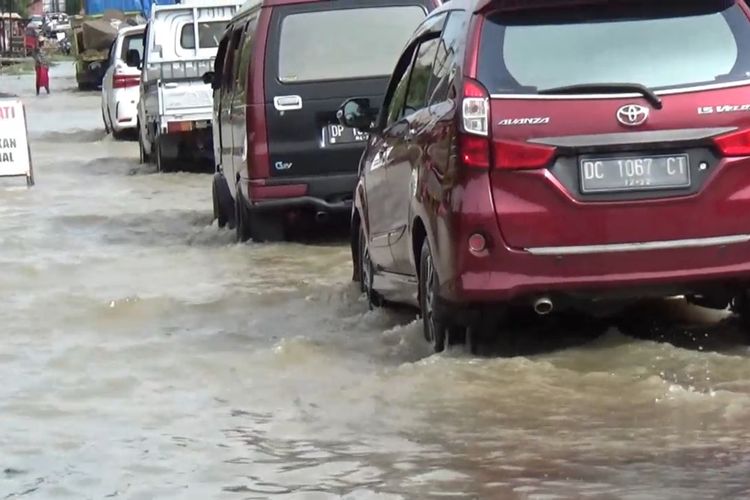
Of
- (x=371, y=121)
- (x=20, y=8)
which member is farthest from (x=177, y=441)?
(x=20, y=8)

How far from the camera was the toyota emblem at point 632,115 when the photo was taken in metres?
6.61

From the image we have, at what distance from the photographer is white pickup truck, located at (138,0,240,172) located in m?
19.7

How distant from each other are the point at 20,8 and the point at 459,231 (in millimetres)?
96296

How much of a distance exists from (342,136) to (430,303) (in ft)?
15.6

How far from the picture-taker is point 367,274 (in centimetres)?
934

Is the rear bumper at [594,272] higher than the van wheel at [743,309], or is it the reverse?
the rear bumper at [594,272]

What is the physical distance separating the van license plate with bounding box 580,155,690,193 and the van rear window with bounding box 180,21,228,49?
586 inches

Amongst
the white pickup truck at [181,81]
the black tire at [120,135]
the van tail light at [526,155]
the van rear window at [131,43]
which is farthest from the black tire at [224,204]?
the black tire at [120,135]

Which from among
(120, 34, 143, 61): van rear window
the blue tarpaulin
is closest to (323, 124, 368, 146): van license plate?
(120, 34, 143, 61): van rear window

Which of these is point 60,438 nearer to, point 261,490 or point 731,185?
point 261,490

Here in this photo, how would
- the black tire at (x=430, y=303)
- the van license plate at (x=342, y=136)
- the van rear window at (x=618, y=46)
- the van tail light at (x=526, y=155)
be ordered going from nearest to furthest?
1. the van tail light at (x=526, y=155)
2. the van rear window at (x=618, y=46)
3. the black tire at (x=430, y=303)
4. the van license plate at (x=342, y=136)

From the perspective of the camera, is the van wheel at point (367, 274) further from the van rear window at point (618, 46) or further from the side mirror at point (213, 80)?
the side mirror at point (213, 80)

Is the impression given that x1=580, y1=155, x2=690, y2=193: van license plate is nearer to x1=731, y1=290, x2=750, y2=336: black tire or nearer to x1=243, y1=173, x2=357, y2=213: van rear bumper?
x1=731, y1=290, x2=750, y2=336: black tire

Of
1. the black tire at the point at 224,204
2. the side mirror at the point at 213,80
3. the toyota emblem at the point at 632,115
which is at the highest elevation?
the toyota emblem at the point at 632,115
